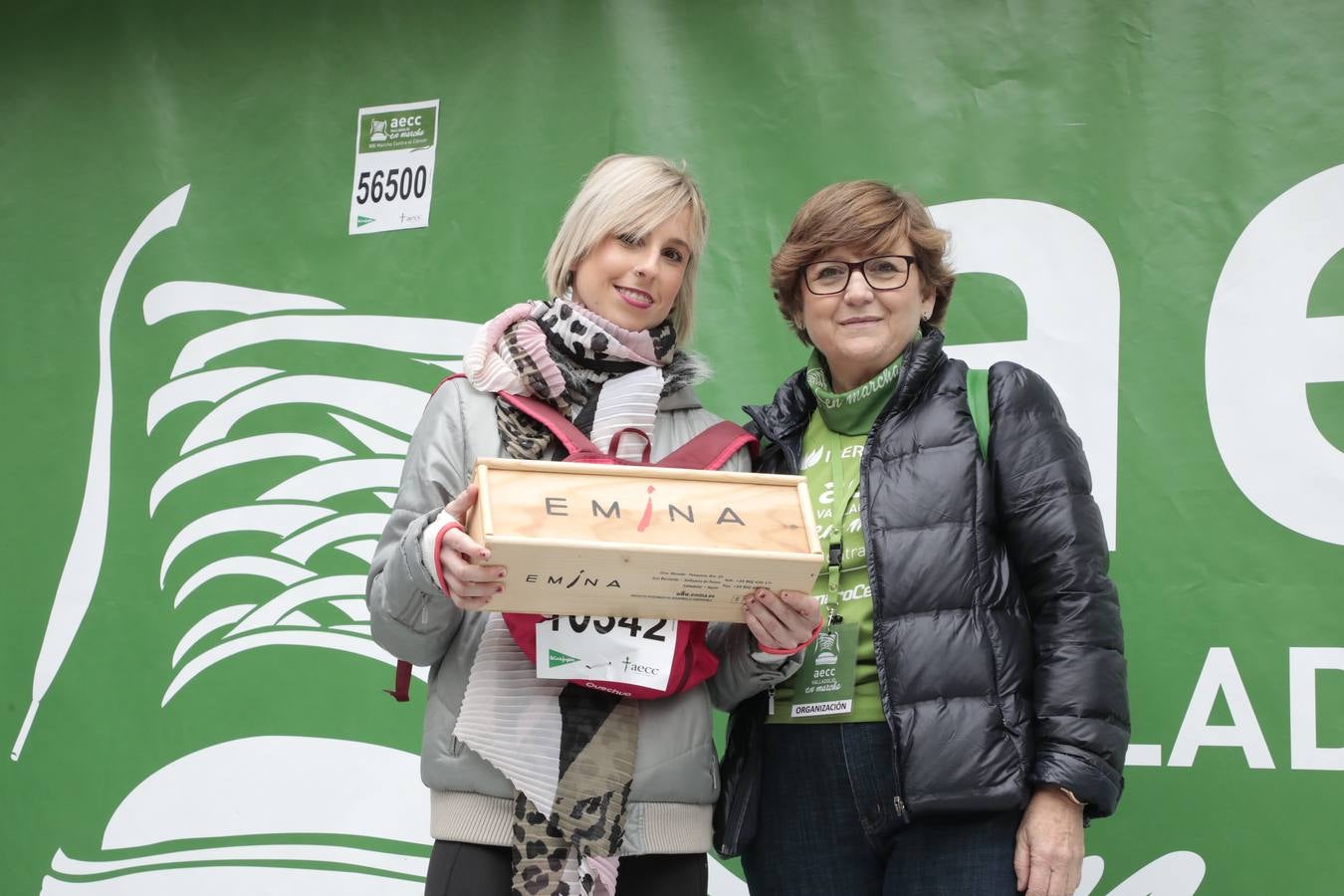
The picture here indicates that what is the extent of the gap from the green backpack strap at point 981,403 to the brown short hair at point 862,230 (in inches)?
→ 8.6

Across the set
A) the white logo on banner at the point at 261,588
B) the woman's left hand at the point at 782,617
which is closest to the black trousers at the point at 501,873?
the woman's left hand at the point at 782,617

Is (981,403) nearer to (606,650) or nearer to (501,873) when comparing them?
(606,650)

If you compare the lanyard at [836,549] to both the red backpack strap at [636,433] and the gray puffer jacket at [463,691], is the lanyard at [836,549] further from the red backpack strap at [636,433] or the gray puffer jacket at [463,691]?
the red backpack strap at [636,433]

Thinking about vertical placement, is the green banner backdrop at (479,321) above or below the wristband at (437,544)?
above

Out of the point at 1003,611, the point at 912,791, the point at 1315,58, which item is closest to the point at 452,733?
the point at 912,791

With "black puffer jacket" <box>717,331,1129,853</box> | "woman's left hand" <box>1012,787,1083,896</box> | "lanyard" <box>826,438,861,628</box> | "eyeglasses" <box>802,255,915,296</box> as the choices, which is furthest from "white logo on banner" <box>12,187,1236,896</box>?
"woman's left hand" <box>1012,787,1083,896</box>

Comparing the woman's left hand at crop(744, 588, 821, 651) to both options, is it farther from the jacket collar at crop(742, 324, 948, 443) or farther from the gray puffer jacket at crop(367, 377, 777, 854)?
the jacket collar at crop(742, 324, 948, 443)

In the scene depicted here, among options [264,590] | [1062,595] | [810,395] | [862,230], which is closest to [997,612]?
[1062,595]

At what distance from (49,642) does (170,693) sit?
0.41 meters

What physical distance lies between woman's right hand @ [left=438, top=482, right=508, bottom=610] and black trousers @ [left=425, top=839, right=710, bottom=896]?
0.37m

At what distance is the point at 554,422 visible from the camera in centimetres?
184

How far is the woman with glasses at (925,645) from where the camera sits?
5.79ft

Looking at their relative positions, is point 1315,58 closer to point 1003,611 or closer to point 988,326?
point 988,326

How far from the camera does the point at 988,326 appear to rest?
279 cm
